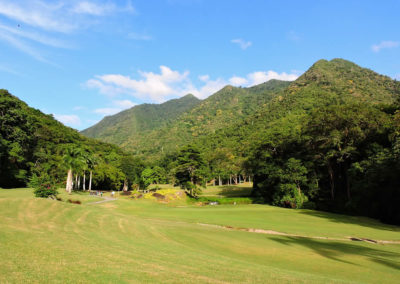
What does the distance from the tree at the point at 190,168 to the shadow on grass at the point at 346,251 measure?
36305 mm

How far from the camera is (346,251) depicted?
45.2ft

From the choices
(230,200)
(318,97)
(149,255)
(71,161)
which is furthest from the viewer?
(318,97)

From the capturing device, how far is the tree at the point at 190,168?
52.2 m

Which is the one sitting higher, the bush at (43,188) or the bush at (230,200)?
the bush at (43,188)

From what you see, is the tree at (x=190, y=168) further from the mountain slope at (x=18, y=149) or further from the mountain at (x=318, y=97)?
the mountain at (x=318, y=97)

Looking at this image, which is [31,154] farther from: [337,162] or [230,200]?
[337,162]

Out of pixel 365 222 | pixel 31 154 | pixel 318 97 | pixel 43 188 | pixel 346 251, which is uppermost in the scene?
pixel 318 97

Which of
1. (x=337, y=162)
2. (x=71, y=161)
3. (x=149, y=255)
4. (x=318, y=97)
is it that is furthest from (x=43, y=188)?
(x=318, y=97)

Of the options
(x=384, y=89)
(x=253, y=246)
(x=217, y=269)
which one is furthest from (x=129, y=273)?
(x=384, y=89)

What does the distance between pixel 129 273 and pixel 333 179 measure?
44085 millimetres

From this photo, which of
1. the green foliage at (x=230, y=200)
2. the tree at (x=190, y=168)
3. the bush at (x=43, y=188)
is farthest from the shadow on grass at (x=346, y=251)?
the tree at (x=190, y=168)

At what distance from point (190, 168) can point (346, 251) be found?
39974 mm

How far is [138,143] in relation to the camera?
199125 mm

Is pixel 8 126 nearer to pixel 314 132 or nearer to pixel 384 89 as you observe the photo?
pixel 314 132
